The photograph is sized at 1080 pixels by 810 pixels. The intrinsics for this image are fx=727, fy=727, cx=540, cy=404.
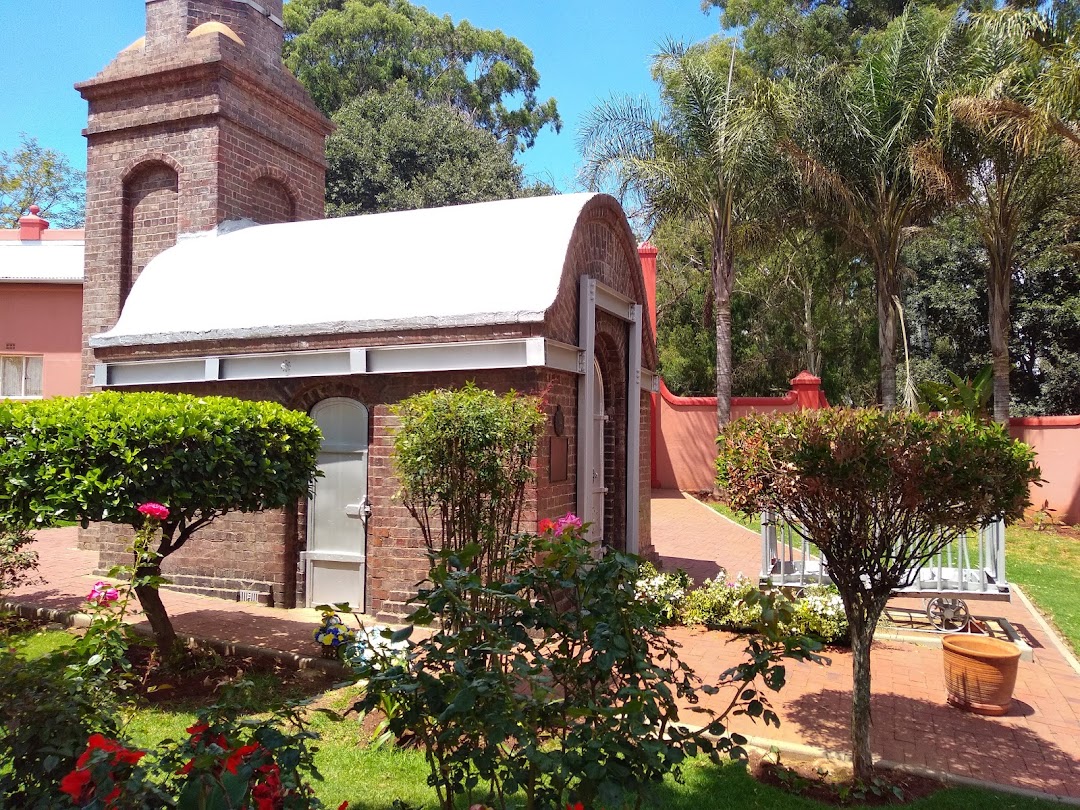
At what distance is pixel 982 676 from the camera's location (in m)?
5.60

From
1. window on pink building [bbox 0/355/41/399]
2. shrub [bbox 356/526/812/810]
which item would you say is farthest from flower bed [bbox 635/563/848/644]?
window on pink building [bbox 0/355/41/399]

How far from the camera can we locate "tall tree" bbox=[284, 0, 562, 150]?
34344mm

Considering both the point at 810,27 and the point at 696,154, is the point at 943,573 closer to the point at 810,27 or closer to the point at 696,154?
the point at 696,154

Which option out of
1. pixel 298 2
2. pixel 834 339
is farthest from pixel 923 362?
pixel 298 2

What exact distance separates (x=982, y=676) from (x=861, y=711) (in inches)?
73.9

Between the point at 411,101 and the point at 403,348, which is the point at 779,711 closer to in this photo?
the point at 403,348

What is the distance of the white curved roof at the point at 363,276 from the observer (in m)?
7.36

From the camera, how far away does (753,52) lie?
95.9 ft

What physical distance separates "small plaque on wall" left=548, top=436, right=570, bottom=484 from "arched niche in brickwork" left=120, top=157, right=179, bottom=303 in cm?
746

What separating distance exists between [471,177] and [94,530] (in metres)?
19.2

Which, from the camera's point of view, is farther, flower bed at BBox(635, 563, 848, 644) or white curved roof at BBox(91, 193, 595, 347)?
white curved roof at BBox(91, 193, 595, 347)

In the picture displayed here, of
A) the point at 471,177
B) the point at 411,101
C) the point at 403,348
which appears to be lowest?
the point at 403,348

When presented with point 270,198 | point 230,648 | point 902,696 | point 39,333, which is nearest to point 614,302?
point 902,696

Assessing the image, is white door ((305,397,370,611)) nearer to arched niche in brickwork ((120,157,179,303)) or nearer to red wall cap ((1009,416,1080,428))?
arched niche in brickwork ((120,157,179,303))
